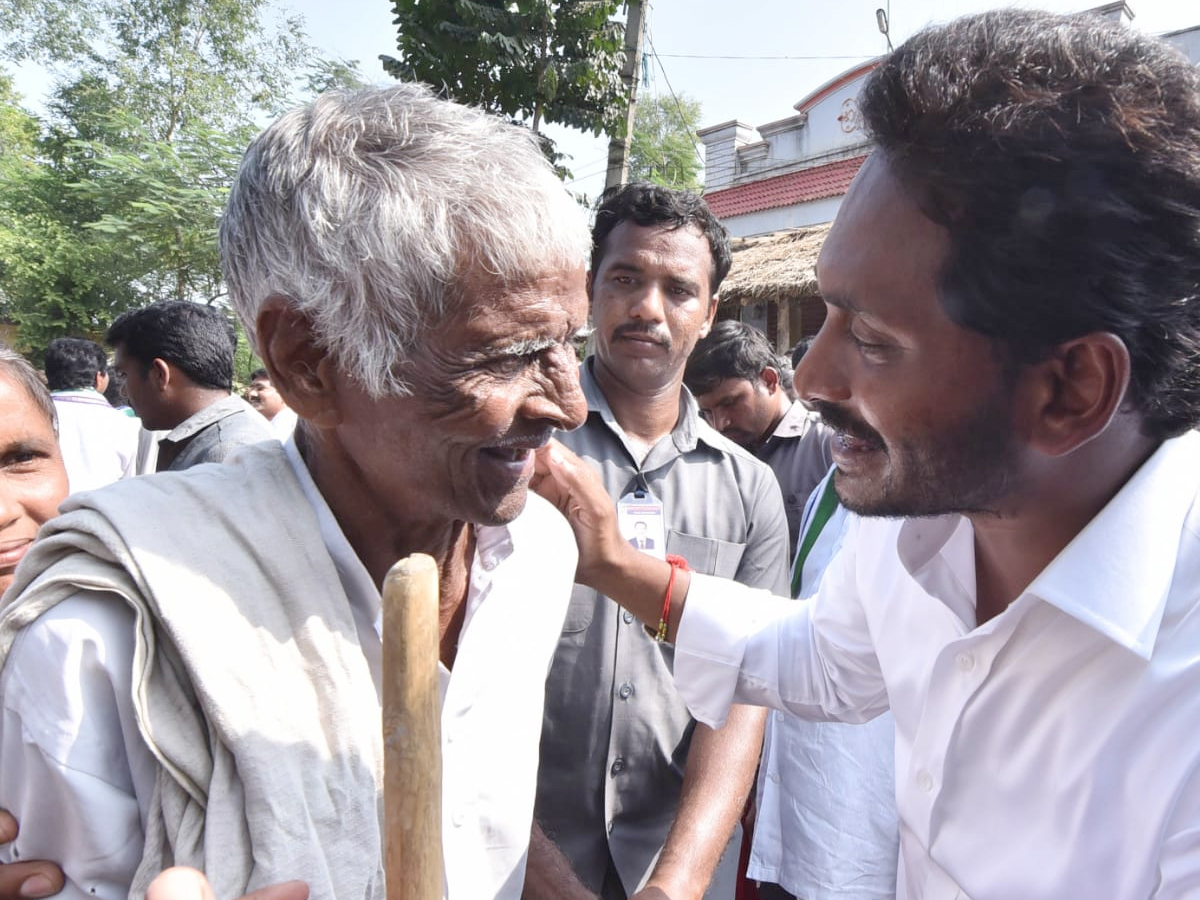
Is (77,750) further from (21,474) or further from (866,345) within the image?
(866,345)

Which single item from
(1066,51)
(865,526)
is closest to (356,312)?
(1066,51)

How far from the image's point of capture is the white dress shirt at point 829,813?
258cm

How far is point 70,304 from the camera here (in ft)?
62.2

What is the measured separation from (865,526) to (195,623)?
155 cm

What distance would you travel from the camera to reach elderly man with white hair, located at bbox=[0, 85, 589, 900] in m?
1.09

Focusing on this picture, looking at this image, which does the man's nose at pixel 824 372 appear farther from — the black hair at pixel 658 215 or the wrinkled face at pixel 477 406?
the black hair at pixel 658 215

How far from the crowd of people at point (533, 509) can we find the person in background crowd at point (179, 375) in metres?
2.58

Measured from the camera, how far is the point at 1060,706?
1403 mm

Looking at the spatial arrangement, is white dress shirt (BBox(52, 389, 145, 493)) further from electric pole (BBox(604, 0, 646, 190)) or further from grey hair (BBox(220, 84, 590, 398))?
electric pole (BBox(604, 0, 646, 190))

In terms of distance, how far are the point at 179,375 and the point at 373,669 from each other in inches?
145

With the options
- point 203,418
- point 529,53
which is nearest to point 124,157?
point 529,53

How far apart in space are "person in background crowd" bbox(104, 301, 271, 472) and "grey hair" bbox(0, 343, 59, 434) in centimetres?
239

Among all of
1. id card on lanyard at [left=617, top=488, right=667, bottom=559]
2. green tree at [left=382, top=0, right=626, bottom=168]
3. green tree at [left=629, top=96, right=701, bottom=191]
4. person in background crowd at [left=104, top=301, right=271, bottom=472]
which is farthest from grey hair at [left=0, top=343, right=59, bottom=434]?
green tree at [left=629, top=96, right=701, bottom=191]

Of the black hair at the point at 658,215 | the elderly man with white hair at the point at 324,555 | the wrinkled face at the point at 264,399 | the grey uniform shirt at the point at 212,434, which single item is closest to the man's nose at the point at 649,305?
the black hair at the point at 658,215
